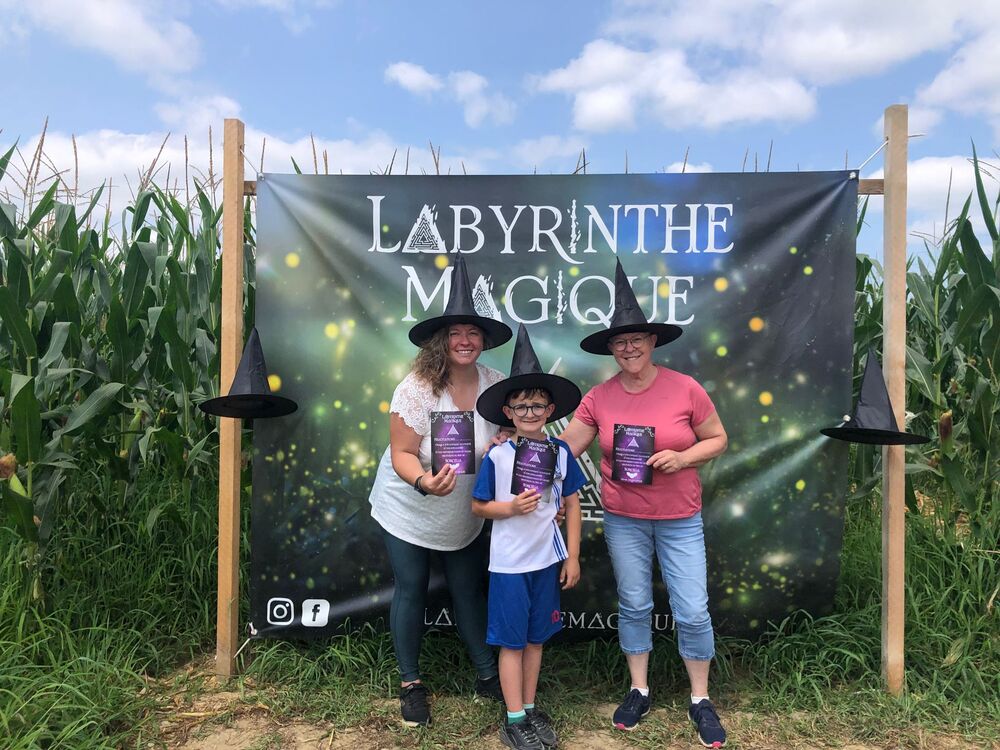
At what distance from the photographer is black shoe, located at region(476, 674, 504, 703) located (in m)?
3.11

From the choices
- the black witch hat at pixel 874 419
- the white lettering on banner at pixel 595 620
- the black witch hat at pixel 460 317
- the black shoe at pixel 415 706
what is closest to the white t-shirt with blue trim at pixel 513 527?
the black witch hat at pixel 460 317

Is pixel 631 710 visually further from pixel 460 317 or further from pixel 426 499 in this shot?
pixel 460 317

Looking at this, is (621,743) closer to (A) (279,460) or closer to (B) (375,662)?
(B) (375,662)

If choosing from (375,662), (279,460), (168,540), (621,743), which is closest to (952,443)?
(621,743)

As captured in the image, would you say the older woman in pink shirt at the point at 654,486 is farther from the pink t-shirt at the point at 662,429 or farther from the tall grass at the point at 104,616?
the tall grass at the point at 104,616

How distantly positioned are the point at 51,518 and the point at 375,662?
174 cm

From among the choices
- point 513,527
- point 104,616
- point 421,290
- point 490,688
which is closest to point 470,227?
point 421,290

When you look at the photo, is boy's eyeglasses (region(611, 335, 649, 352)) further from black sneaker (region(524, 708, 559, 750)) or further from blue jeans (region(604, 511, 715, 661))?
black sneaker (region(524, 708, 559, 750))

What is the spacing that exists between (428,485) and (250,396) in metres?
1.04

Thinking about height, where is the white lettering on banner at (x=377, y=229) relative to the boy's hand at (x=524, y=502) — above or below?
above

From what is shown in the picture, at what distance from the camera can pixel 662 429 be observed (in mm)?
2756

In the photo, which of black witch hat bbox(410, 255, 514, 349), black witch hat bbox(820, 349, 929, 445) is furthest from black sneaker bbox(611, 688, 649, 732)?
black witch hat bbox(410, 255, 514, 349)

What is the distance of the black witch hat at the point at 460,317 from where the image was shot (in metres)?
2.79

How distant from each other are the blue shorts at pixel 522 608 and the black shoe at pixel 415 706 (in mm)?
578
